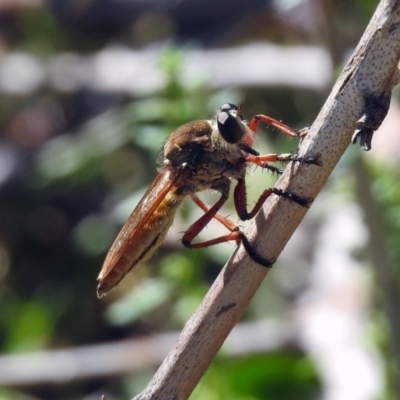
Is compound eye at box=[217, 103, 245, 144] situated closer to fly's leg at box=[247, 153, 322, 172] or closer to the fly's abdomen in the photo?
fly's leg at box=[247, 153, 322, 172]

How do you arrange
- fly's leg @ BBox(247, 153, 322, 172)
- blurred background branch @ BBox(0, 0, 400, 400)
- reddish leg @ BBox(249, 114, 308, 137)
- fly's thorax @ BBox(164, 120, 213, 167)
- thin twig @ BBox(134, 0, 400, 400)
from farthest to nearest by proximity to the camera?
blurred background branch @ BBox(0, 0, 400, 400) < fly's thorax @ BBox(164, 120, 213, 167) < reddish leg @ BBox(249, 114, 308, 137) < fly's leg @ BBox(247, 153, 322, 172) < thin twig @ BBox(134, 0, 400, 400)

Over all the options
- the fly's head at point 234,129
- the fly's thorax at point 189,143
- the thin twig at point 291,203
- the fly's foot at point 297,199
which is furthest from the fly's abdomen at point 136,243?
the fly's foot at point 297,199

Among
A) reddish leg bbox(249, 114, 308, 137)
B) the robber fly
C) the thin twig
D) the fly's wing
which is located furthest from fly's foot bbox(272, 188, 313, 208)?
the fly's wing

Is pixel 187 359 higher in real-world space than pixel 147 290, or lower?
higher

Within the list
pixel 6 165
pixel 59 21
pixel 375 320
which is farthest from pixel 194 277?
pixel 59 21

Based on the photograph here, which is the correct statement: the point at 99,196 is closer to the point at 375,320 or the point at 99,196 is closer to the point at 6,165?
the point at 6,165

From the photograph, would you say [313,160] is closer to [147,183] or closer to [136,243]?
[136,243]

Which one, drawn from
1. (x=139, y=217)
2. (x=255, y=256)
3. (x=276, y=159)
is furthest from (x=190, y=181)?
(x=255, y=256)

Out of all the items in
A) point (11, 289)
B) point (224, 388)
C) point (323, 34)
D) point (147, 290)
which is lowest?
point (11, 289)
